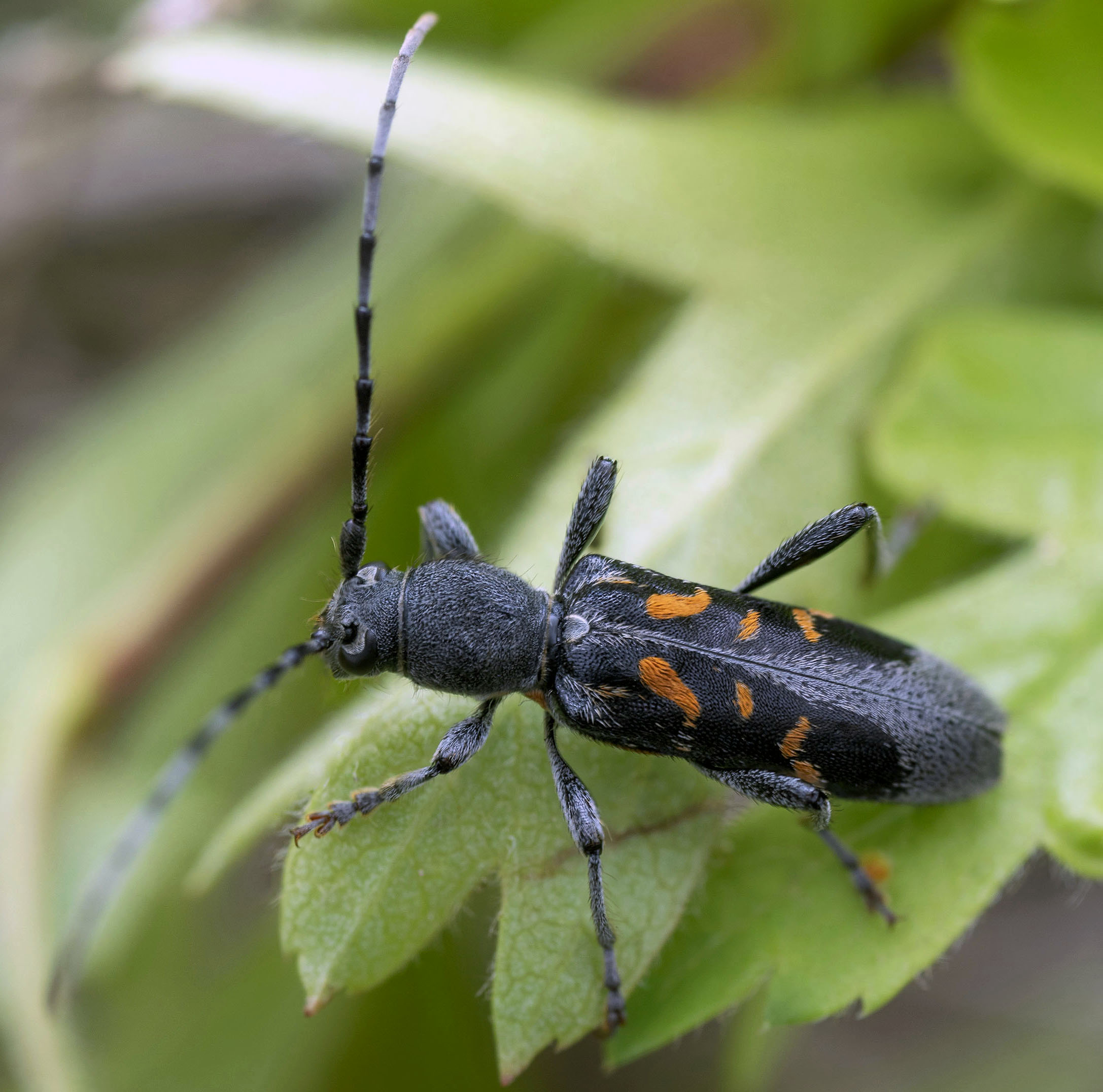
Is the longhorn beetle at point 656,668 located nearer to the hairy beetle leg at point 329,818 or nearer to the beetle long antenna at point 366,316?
the beetle long antenna at point 366,316

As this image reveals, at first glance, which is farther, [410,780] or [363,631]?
[363,631]

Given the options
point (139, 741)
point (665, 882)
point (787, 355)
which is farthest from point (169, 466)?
point (665, 882)

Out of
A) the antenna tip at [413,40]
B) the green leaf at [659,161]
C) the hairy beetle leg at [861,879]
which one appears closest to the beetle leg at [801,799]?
the hairy beetle leg at [861,879]

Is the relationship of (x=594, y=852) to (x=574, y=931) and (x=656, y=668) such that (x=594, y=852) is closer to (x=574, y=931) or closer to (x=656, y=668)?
(x=574, y=931)

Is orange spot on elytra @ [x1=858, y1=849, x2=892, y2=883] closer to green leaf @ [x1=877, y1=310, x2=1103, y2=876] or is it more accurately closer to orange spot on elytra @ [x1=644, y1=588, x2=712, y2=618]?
green leaf @ [x1=877, y1=310, x2=1103, y2=876]

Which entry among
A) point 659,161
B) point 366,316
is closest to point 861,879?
point 366,316

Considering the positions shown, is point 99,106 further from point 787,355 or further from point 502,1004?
point 502,1004

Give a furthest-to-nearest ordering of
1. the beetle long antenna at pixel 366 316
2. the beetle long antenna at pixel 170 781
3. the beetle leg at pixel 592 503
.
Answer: the beetle leg at pixel 592 503 < the beetle long antenna at pixel 366 316 < the beetle long antenna at pixel 170 781
